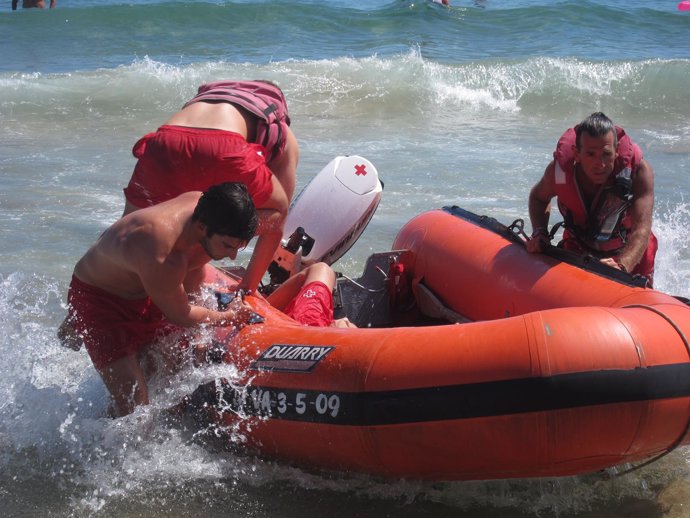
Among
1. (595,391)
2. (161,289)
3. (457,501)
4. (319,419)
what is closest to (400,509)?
(457,501)

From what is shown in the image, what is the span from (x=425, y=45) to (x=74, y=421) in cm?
1376

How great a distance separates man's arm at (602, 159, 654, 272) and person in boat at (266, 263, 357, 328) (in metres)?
1.42

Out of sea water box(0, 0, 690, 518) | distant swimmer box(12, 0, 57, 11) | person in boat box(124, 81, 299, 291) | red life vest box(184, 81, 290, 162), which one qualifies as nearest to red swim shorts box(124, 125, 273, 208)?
person in boat box(124, 81, 299, 291)

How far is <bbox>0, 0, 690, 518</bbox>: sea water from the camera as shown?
404 centimetres

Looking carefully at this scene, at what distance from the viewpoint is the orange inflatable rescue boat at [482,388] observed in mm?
3393

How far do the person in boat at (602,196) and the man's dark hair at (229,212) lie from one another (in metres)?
1.62

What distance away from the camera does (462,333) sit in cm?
364

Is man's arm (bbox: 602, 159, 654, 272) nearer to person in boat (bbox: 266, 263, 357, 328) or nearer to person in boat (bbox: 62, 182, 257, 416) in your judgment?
person in boat (bbox: 266, 263, 357, 328)

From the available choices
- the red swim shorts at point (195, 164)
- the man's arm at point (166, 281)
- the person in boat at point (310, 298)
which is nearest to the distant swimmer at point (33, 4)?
the person in boat at point (310, 298)

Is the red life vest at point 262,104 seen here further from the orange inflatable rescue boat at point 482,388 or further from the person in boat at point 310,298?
the orange inflatable rescue boat at point 482,388

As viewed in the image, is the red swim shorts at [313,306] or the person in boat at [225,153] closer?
the person in boat at [225,153]

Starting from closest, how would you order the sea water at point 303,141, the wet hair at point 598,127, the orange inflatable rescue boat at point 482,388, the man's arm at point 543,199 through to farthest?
the orange inflatable rescue boat at point 482,388, the sea water at point 303,141, the wet hair at point 598,127, the man's arm at point 543,199

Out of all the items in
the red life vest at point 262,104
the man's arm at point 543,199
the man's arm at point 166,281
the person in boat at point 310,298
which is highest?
the red life vest at point 262,104

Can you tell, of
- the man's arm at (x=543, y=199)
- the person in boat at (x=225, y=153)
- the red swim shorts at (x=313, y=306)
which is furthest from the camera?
the man's arm at (x=543, y=199)
